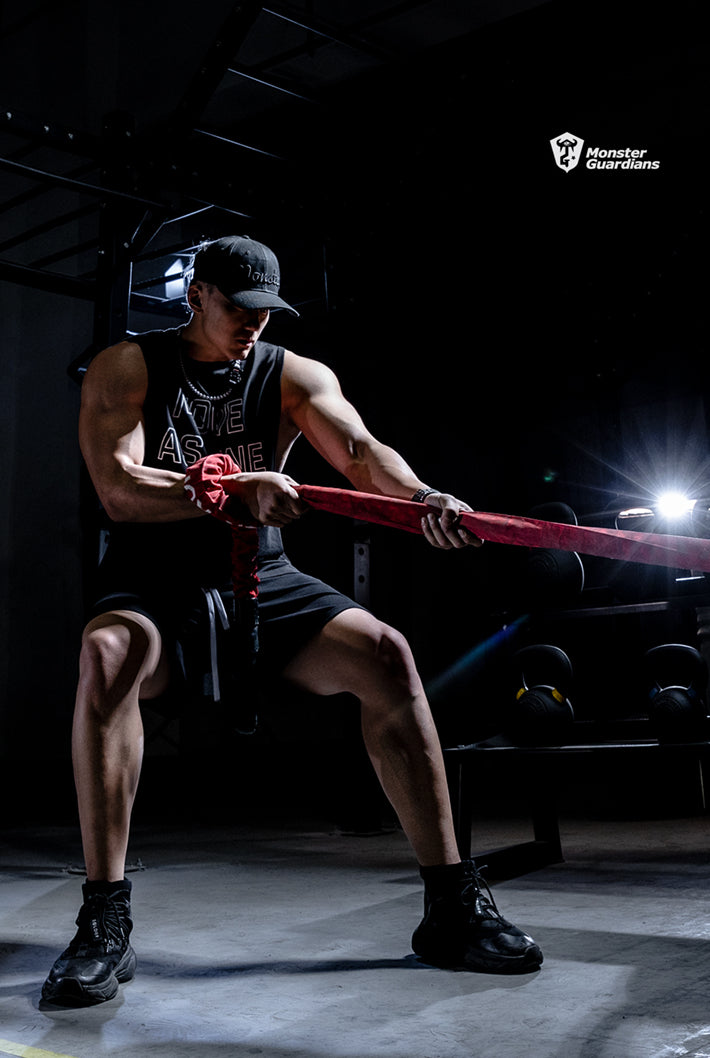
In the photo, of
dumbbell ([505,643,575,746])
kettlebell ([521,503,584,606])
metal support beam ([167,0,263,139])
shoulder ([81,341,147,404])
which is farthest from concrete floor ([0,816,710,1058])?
metal support beam ([167,0,263,139])

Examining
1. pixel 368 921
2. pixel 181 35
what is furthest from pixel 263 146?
pixel 368 921

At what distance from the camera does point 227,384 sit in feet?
7.57

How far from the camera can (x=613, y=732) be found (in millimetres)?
3984

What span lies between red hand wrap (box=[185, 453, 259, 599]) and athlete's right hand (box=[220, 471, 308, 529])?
0.03 meters

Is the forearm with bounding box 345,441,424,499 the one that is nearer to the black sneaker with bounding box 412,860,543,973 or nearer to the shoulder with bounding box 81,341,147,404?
the shoulder with bounding box 81,341,147,404

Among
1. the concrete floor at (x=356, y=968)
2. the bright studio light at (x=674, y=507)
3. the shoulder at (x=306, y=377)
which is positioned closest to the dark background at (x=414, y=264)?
the bright studio light at (x=674, y=507)

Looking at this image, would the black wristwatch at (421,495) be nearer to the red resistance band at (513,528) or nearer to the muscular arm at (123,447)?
the red resistance band at (513,528)

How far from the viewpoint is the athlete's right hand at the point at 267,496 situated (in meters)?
1.90

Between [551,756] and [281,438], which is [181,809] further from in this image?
[281,438]

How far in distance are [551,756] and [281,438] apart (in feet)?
5.27

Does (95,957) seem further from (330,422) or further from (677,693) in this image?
(677,693)

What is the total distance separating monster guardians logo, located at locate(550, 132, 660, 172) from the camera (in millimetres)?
6043

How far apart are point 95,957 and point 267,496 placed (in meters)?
0.91

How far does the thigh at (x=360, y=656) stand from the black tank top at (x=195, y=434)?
27 centimetres
